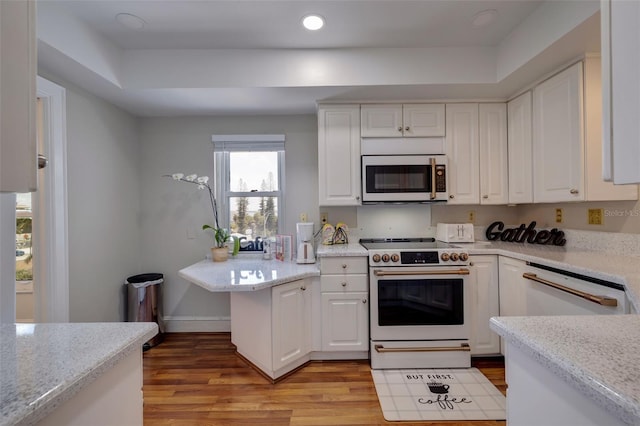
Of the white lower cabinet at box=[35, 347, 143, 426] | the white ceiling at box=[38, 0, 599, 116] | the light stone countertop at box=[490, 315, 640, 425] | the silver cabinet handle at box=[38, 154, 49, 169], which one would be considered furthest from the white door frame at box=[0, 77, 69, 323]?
the light stone countertop at box=[490, 315, 640, 425]

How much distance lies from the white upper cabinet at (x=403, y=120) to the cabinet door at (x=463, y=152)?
0.36 ft

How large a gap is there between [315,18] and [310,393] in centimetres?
257

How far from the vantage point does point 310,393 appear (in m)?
2.02

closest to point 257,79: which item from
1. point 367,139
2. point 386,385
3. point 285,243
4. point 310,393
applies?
point 367,139

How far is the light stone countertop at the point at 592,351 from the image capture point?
51cm

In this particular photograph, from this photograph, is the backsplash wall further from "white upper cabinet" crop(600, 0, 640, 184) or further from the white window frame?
the white window frame

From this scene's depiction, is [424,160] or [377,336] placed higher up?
[424,160]

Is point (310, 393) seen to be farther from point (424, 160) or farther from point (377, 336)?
point (424, 160)

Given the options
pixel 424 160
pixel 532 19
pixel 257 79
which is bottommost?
pixel 424 160

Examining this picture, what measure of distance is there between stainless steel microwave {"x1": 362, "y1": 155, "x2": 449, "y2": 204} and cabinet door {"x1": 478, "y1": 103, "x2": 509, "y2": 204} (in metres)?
0.40

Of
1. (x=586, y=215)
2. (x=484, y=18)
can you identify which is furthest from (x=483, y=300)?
(x=484, y=18)

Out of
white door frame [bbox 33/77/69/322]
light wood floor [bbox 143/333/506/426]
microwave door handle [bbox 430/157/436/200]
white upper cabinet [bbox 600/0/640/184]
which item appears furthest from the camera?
microwave door handle [bbox 430/157/436/200]

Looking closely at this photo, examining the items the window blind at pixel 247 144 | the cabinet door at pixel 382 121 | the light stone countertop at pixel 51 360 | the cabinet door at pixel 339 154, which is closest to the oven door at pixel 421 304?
the cabinet door at pixel 339 154

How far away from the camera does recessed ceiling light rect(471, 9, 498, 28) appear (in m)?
1.90
